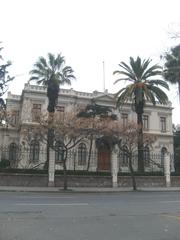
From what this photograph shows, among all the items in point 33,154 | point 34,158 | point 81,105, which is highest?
point 81,105

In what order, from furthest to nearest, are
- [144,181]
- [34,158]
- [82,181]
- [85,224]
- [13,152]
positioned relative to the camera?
[34,158], [144,181], [13,152], [82,181], [85,224]

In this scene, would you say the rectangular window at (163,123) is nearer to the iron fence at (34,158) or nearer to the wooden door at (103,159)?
the wooden door at (103,159)

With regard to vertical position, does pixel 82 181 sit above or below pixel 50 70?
below

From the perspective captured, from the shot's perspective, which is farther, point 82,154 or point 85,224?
point 82,154

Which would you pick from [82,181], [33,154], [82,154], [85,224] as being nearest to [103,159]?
[82,154]

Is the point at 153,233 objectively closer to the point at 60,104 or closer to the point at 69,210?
the point at 69,210

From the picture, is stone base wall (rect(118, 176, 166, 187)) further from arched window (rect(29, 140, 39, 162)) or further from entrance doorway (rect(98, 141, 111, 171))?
entrance doorway (rect(98, 141, 111, 171))

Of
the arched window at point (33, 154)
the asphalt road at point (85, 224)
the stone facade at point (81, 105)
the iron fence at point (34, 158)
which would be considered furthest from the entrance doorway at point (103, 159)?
the asphalt road at point (85, 224)

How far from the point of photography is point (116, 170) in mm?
32094

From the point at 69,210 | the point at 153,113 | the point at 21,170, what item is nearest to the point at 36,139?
the point at 21,170

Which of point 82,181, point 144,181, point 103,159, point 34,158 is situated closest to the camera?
point 82,181

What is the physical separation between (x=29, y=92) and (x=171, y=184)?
24.5 m

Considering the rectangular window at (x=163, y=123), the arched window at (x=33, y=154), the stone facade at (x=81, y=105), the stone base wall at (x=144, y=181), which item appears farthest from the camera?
the rectangular window at (x=163, y=123)

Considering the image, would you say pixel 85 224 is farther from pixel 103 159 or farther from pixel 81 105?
pixel 81 105
